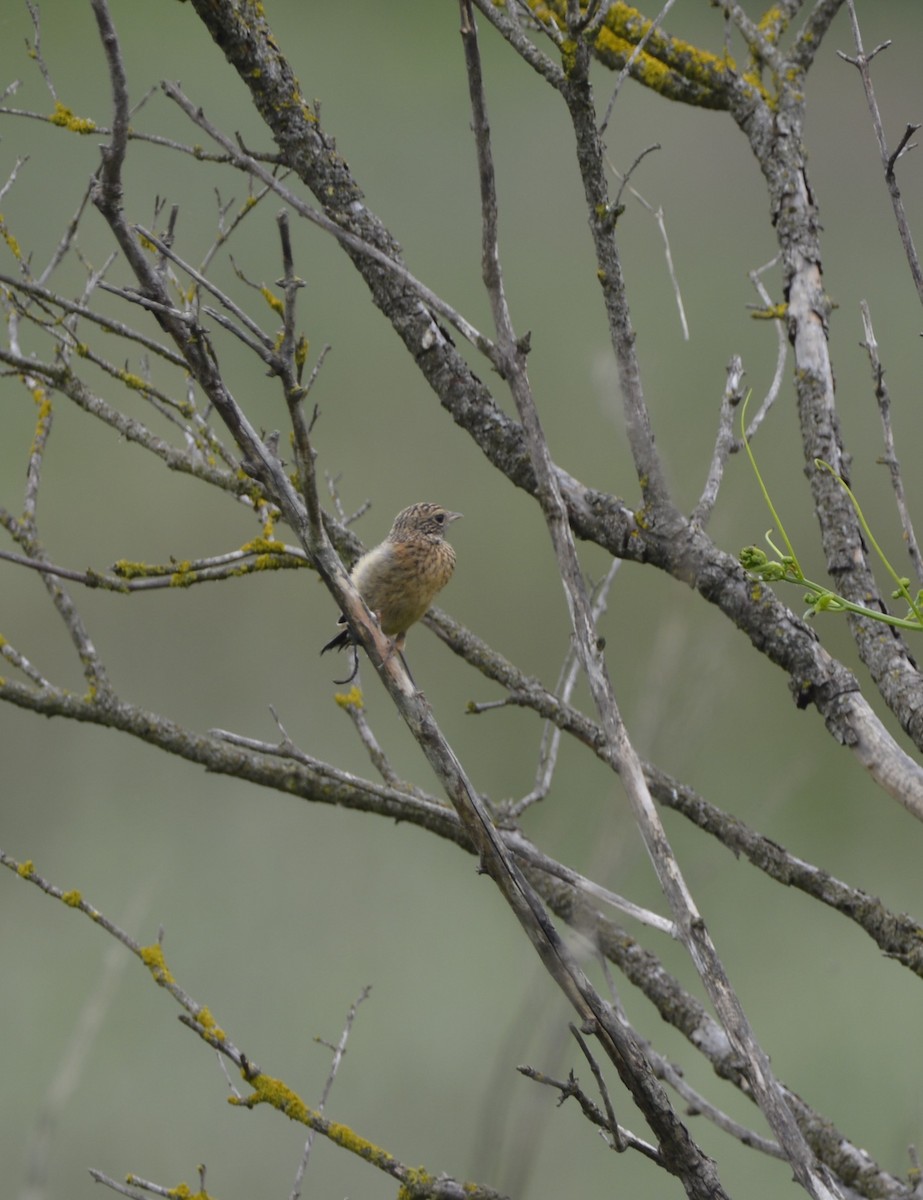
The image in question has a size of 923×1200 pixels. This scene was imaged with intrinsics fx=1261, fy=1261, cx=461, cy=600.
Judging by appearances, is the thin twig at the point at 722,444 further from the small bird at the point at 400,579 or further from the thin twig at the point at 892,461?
the small bird at the point at 400,579

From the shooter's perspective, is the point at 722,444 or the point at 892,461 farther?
the point at 722,444

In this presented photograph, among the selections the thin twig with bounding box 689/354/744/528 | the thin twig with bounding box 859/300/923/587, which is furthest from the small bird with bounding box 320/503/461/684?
the thin twig with bounding box 859/300/923/587

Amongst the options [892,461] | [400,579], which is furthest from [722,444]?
[400,579]

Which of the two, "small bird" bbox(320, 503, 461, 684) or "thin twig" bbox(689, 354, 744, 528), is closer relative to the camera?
"thin twig" bbox(689, 354, 744, 528)

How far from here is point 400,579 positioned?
10.1 ft

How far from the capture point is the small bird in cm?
307

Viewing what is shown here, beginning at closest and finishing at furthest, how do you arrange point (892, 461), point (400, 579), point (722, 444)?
point (892, 461) < point (722, 444) < point (400, 579)

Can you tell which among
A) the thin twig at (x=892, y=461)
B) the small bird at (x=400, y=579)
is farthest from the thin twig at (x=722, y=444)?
the small bird at (x=400, y=579)

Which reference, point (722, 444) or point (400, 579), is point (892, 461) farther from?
point (400, 579)

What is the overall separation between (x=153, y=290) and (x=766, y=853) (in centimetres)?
148

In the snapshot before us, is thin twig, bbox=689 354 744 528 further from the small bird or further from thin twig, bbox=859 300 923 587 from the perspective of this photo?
→ the small bird

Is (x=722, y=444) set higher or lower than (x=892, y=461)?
higher

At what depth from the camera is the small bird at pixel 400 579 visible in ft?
10.1

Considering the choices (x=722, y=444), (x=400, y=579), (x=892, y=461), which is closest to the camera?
(x=892, y=461)
